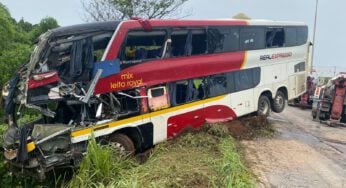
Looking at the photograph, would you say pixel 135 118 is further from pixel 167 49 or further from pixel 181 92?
pixel 167 49

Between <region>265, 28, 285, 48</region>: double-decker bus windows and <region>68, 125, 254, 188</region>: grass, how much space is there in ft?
20.7

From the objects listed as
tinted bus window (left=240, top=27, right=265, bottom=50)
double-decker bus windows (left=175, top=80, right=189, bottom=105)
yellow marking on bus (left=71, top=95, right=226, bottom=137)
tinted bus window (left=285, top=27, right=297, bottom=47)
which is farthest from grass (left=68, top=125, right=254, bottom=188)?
tinted bus window (left=285, top=27, right=297, bottom=47)

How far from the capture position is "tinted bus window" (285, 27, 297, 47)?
1741cm

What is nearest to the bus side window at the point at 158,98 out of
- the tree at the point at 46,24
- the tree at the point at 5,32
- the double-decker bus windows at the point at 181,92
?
the double-decker bus windows at the point at 181,92

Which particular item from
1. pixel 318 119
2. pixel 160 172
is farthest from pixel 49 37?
pixel 318 119

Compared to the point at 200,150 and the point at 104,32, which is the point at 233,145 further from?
the point at 104,32

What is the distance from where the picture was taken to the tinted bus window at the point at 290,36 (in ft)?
57.1

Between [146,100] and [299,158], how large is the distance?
385 centimetres

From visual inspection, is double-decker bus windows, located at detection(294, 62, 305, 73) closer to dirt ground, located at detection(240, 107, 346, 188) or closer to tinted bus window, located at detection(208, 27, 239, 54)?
dirt ground, located at detection(240, 107, 346, 188)

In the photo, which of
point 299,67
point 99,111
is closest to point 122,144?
point 99,111

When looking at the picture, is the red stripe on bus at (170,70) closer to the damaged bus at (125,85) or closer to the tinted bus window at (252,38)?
the damaged bus at (125,85)

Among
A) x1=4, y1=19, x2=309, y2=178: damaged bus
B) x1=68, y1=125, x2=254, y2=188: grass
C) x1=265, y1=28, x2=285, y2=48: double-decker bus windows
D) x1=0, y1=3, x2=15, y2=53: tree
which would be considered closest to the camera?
x1=68, y1=125, x2=254, y2=188: grass

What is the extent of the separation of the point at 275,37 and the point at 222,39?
3.15 m

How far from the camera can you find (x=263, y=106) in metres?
17.0
